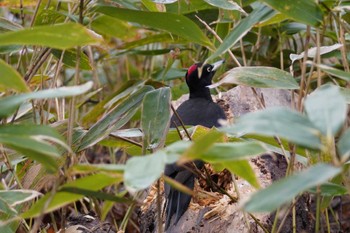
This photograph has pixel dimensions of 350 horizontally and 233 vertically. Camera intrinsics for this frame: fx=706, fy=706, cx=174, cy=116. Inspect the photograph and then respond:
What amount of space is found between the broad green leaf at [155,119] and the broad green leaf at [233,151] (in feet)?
1.63

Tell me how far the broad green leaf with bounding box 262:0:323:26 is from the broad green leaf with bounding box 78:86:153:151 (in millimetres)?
522

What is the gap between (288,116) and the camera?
3.56ft

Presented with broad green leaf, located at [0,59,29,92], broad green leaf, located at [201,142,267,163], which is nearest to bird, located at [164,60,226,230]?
broad green leaf, located at [0,59,29,92]

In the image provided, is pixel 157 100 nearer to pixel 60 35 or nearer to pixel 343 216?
pixel 60 35

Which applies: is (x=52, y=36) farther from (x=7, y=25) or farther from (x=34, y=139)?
(x=7, y=25)

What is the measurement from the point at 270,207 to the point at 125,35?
233cm

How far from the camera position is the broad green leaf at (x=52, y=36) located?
1.33 metres

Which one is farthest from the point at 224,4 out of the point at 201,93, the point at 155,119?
the point at 201,93

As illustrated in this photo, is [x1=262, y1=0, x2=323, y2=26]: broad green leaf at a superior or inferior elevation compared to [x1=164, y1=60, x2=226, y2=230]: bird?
superior

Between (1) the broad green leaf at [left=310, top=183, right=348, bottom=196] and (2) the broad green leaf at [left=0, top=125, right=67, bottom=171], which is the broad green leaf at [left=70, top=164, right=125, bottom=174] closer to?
(2) the broad green leaf at [left=0, top=125, right=67, bottom=171]

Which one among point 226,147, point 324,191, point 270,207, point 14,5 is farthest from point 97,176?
point 14,5

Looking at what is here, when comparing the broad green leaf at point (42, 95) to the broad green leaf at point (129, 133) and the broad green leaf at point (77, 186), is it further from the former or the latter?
the broad green leaf at point (129, 133)

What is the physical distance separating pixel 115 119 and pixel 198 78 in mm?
1429

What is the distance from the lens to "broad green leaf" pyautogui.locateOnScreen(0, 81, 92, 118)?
1.22 meters
